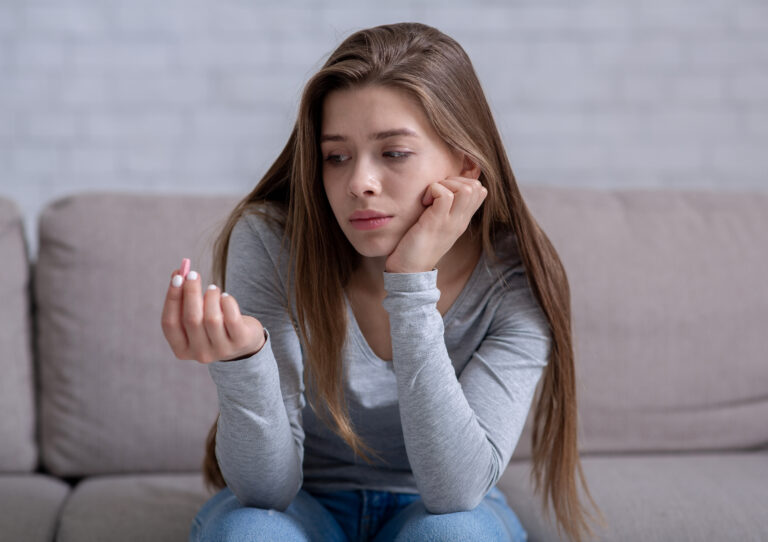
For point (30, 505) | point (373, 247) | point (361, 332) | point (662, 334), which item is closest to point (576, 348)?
point (662, 334)

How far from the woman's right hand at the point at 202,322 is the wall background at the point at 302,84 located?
1.15 metres

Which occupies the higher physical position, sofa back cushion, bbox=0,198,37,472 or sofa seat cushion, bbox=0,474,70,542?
sofa back cushion, bbox=0,198,37,472

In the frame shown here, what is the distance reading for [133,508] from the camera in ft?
4.45

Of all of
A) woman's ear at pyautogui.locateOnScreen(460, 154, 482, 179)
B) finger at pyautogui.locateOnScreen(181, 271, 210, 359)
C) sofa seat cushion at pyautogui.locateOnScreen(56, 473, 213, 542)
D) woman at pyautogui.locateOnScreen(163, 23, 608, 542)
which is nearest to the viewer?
finger at pyautogui.locateOnScreen(181, 271, 210, 359)

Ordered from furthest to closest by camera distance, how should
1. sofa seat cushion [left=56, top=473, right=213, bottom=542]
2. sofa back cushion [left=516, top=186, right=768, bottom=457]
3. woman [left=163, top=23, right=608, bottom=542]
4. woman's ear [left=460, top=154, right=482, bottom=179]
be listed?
sofa back cushion [left=516, top=186, right=768, bottom=457]
sofa seat cushion [left=56, top=473, right=213, bottom=542]
woman's ear [left=460, top=154, right=482, bottom=179]
woman [left=163, top=23, right=608, bottom=542]

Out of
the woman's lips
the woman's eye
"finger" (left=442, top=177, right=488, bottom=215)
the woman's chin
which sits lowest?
the woman's chin

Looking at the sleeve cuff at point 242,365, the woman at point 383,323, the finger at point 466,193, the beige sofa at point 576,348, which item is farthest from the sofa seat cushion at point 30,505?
the finger at point 466,193

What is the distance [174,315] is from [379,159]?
348mm

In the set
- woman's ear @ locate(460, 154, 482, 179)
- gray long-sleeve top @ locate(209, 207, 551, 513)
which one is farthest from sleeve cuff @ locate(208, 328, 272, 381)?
woman's ear @ locate(460, 154, 482, 179)

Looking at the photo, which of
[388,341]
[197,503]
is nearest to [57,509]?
[197,503]

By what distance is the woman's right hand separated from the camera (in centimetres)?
94

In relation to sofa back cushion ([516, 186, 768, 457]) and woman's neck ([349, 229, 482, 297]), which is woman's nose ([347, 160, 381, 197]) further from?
sofa back cushion ([516, 186, 768, 457])

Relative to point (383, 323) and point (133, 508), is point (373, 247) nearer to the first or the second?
point (383, 323)

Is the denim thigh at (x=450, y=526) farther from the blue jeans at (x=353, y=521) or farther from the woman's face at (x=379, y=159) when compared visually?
the woman's face at (x=379, y=159)
